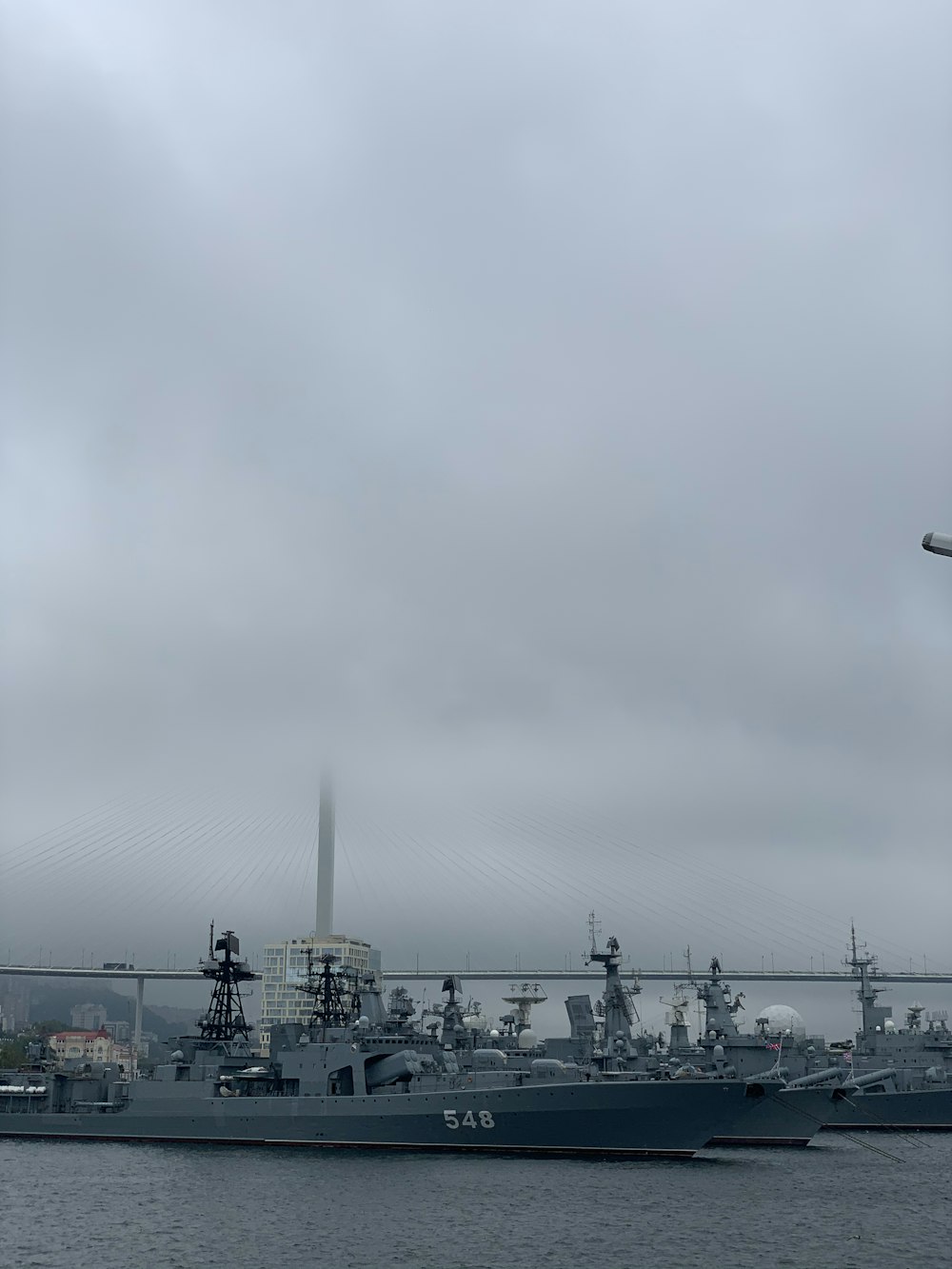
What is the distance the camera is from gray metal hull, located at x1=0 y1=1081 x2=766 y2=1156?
41094mm

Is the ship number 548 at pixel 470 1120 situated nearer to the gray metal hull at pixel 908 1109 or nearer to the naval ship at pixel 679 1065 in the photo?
the naval ship at pixel 679 1065

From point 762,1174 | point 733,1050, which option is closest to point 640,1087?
point 762,1174

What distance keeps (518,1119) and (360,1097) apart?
6.36 meters

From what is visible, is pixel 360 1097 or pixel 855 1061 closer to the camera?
pixel 360 1097

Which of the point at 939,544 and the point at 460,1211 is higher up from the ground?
the point at 939,544

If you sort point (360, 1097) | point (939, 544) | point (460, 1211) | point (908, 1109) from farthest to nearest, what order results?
1. point (908, 1109)
2. point (360, 1097)
3. point (460, 1211)
4. point (939, 544)

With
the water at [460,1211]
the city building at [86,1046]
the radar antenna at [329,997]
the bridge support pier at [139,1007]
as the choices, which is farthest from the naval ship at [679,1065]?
the city building at [86,1046]

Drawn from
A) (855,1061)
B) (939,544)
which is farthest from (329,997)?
(939,544)

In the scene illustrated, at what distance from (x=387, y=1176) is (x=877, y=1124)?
32143 mm

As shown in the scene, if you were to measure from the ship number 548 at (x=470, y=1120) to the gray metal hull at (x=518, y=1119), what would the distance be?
3 cm

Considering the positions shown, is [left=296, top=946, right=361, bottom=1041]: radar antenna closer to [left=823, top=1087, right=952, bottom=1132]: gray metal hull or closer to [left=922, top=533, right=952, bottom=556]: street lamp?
[left=823, top=1087, right=952, bottom=1132]: gray metal hull

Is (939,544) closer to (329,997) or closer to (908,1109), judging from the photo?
(329,997)

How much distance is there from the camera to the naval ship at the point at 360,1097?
41.3 meters

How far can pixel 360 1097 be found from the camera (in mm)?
44031
